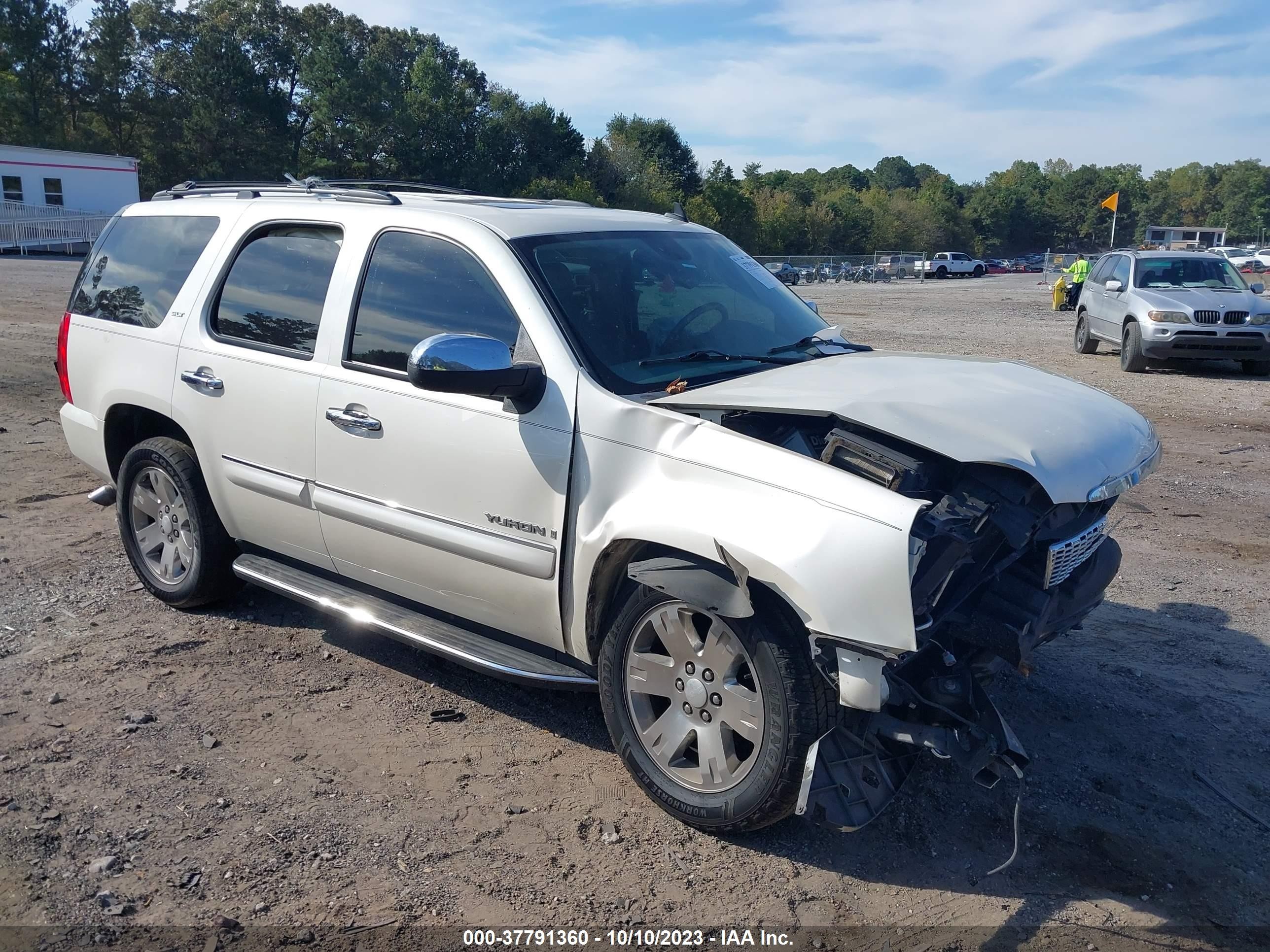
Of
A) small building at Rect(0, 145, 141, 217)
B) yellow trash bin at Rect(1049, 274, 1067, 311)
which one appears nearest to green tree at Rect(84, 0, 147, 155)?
small building at Rect(0, 145, 141, 217)

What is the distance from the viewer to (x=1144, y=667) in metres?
4.73

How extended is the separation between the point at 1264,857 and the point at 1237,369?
1380 cm

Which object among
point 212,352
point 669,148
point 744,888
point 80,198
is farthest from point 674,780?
point 669,148

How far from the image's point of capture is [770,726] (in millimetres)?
3180

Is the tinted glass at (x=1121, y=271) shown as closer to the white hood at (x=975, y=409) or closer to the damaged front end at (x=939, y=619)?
the white hood at (x=975, y=409)

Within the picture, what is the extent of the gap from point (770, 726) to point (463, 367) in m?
1.51

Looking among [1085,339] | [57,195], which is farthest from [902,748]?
[57,195]

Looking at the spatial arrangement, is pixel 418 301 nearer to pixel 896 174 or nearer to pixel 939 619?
pixel 939 619

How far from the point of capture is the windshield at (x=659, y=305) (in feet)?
12.7

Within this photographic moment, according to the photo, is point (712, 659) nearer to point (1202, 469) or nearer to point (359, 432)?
point (359, 432)

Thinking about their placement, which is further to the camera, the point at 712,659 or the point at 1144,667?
the point at 1144,667

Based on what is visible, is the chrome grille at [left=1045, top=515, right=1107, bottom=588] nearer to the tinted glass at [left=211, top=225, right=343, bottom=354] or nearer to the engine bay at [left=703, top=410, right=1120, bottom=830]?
the engine bay at [left=703, top=410, right=1120, bottom=830]

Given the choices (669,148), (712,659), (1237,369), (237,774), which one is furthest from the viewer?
(669,148)

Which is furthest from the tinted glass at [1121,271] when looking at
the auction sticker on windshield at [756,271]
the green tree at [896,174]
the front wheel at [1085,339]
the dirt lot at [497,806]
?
the green tree at [896,174]
